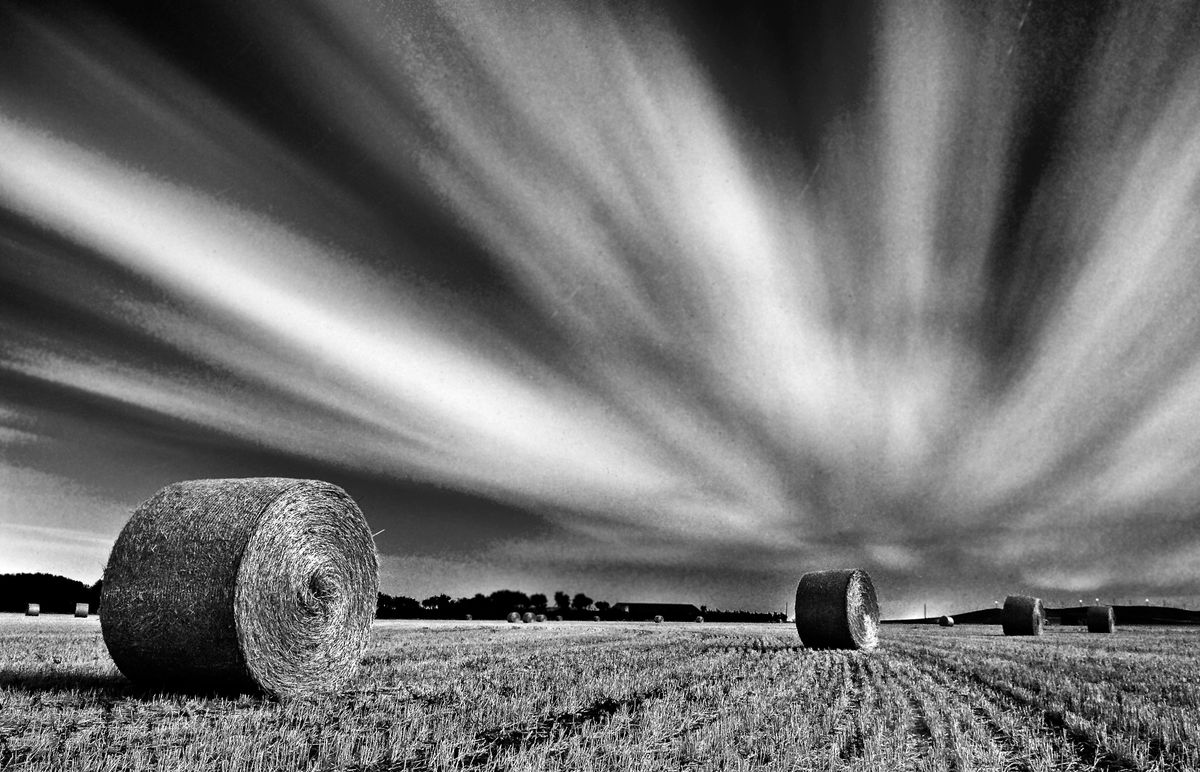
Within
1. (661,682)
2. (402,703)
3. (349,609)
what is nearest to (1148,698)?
(661,682)

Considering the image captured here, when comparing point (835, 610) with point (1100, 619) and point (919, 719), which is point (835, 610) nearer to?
point (919, 719)

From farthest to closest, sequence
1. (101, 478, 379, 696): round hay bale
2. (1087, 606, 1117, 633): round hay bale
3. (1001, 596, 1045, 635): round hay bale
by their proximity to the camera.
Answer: (1087, 606, 1117, 633): round hay bale
(1001, 596, 1045, 635): round hay bale
(101, 478, 379, 696): round hay bale

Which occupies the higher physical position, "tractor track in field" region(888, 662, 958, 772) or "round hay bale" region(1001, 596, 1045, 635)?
"round hay bale" region(1001, 596, 1045, 635)

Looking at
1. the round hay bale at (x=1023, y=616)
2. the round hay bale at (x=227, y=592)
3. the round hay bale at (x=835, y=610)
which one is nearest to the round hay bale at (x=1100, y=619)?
the round hay bale at (x=1023, y=616)

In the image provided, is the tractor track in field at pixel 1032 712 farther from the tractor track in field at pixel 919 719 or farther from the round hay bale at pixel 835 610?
the round hay bale at pixel 835 610

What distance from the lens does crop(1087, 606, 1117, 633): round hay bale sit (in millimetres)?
42438

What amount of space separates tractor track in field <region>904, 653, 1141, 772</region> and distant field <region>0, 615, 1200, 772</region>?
0.12ft

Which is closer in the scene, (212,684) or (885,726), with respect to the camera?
(885,726)

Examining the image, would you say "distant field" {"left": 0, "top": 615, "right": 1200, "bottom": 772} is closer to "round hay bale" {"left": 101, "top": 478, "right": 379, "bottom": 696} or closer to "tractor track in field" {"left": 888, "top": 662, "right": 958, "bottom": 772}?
"tractor track in field" {"left": 888, "top": 662, "right": 958, "bottom": 772}

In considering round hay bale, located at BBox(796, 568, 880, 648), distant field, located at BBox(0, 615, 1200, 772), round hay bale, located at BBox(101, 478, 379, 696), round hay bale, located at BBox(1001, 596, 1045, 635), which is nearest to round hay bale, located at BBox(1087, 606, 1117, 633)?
round hay bale, located at BBox(1001, 596, 1045, 635)

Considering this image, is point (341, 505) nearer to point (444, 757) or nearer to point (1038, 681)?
point (444, 757)

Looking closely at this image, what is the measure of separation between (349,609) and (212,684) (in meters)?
2.29

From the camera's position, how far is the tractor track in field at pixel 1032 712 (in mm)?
7312

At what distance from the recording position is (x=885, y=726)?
8.57 metres
